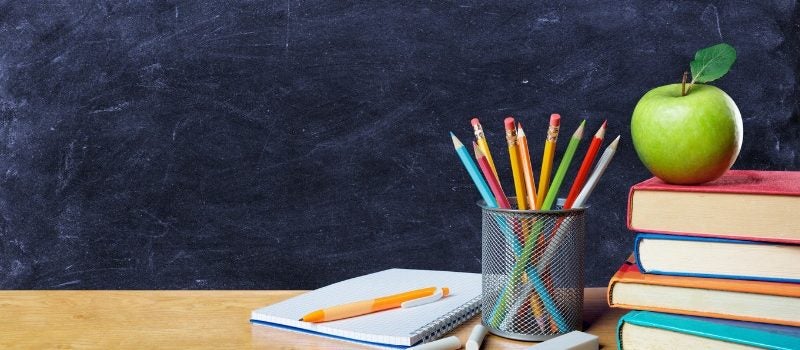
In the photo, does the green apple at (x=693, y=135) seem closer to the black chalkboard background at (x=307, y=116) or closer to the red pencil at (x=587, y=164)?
the red pencil at (x=587, y=164)

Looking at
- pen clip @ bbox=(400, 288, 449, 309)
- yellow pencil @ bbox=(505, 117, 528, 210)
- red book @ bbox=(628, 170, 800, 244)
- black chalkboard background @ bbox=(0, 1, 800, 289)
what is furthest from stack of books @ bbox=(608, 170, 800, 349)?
black chalkboard background @ bbox=(0, 1, 800, 289)

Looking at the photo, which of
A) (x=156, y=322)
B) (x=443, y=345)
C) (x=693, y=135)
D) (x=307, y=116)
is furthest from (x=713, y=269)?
(x=307, y=116)

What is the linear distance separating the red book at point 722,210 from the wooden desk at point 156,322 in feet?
0.46

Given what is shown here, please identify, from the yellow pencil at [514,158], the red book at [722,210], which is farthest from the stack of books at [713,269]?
the yellow pencil at [514,158]

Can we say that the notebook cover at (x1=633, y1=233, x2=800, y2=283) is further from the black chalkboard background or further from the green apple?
the black chalkboard background

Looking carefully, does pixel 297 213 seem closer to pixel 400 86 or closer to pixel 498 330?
pixel 400 86

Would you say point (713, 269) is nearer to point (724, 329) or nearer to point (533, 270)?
point (724, 329)

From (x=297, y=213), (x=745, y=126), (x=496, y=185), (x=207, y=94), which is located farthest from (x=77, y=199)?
(x=745, y=126)

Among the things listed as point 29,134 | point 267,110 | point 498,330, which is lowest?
point 29,134

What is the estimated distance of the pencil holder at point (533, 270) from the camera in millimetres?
754

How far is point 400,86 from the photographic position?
6.45 feet

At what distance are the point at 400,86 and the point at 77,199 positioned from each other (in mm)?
875

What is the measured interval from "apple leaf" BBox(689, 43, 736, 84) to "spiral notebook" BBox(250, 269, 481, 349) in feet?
1.09

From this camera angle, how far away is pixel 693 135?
748mm
